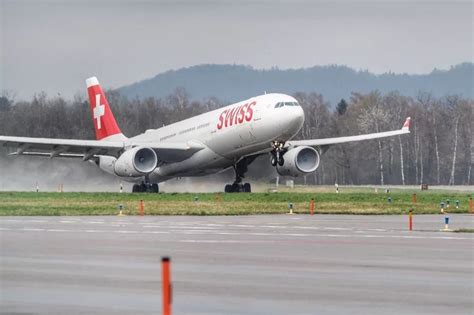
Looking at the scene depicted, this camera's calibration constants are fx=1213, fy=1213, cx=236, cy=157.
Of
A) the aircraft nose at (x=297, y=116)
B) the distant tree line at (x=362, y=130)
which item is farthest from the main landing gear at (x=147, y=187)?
the distant tree line at (x=362, y=130)

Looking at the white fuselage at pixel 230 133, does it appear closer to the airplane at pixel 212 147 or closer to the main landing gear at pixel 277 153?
the airplane at pixel 212 147

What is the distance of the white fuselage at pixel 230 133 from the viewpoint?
5822cm

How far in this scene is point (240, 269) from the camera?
798 inches

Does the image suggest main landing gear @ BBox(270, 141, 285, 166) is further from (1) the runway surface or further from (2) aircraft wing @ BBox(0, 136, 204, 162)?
(1) the runway surface

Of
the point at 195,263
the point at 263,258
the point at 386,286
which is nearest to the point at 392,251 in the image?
the point at 263,258

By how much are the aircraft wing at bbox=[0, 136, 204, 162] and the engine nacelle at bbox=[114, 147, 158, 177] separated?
2.65 feet

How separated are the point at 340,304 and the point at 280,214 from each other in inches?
1013

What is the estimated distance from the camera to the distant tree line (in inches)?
4114

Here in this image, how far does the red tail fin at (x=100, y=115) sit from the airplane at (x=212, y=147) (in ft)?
15.3

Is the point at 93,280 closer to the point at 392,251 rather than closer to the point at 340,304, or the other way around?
the point at 340,304

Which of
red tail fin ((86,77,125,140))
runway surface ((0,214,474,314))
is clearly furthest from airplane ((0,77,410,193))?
runway surface ((0,214,474,314))

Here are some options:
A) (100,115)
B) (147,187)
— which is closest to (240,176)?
(147,187)

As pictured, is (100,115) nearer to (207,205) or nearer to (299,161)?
(299,161)

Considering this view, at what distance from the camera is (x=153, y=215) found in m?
40.9
